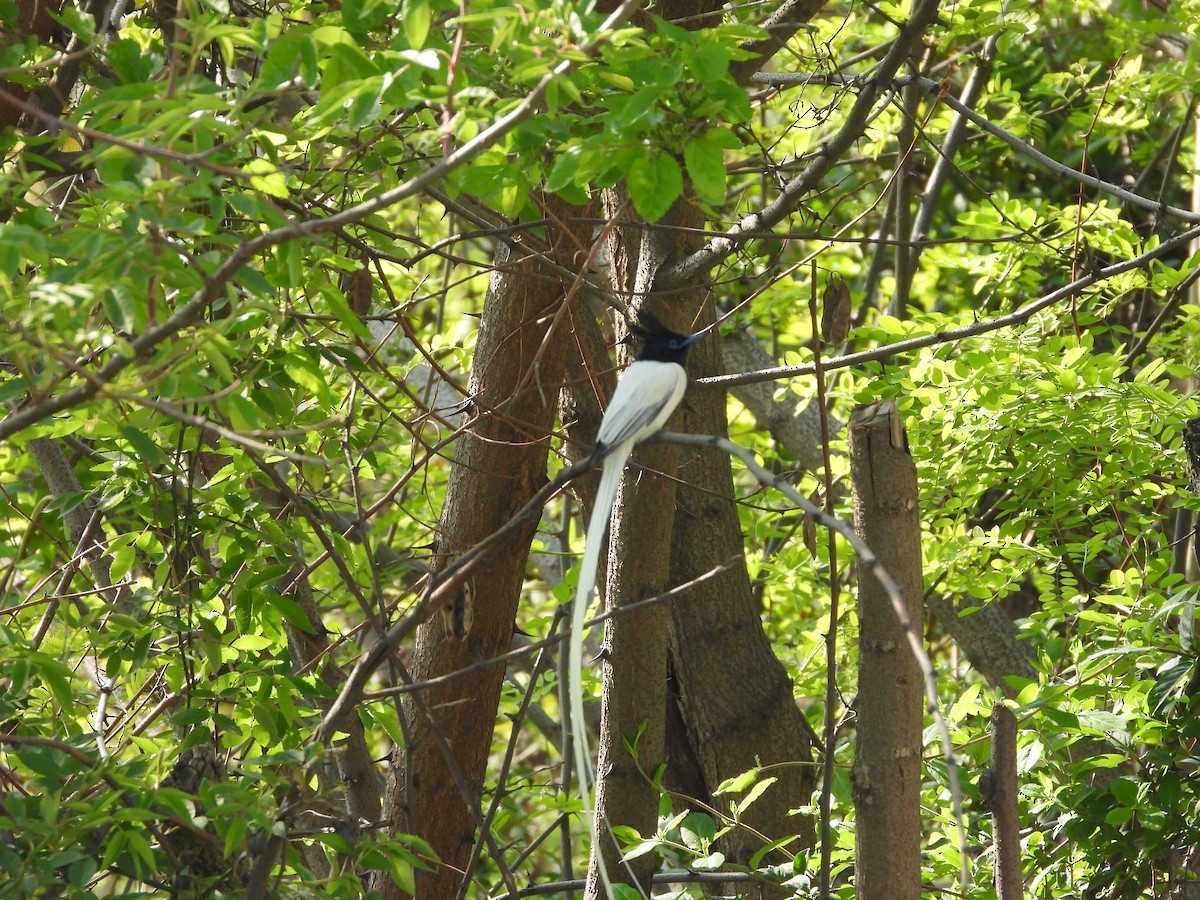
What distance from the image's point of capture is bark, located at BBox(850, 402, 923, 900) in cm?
265

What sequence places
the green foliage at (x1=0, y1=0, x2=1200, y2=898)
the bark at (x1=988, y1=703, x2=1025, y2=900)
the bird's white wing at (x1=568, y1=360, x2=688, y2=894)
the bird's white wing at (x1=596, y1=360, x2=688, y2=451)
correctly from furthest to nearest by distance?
1. the bird's white wing at (x1=596, y1=360, x2=688, y2=451)
2. the bird's white wing at (x1=568, y1=360, x2=688, y2=894)
3. the bark at (x1=988, y1=703, x2=1025, y2=900)
4. the green foliage at (x1=0, y1=0, x2=1200, y2=898)

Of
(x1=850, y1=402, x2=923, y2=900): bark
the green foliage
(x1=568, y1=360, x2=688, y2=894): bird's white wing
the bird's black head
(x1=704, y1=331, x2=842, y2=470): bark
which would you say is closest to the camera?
the green foliage

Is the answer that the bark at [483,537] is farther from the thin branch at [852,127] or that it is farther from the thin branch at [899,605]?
the thin branch at [899,605]

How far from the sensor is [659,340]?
3.27m

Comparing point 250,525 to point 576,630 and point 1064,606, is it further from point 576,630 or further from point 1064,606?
point 1064,606

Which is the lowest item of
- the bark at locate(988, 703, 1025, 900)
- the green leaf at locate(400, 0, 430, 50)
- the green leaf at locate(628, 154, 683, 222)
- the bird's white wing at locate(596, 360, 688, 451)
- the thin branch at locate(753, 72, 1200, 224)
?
the bark at locate(988, 703, 1025, 900)

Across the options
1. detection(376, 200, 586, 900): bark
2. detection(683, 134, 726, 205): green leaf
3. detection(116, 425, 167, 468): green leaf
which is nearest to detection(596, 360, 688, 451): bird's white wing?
detection(376, 200, 586, 900): bark

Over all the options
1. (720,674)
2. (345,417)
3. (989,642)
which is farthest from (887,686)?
(989,642)

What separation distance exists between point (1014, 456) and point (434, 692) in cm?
209

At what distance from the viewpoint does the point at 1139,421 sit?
12.1ft

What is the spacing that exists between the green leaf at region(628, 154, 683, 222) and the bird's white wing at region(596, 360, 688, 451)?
80 cm

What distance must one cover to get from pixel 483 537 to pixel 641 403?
1037 mm

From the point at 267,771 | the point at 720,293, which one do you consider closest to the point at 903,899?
the point at 267,771

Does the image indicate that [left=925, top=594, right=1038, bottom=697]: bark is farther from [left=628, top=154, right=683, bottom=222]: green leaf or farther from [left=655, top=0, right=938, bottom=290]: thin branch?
[left=628, top=154, right=683, bottom=222]: green leaf
